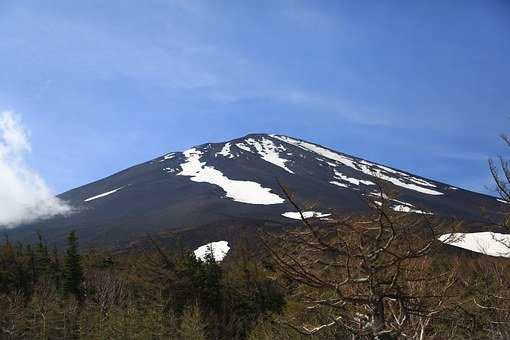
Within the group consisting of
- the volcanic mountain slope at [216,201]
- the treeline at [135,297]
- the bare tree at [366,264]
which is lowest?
the bare tree at [366,264]

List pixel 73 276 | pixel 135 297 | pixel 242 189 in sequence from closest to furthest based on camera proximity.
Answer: pixel 73 276 < pixel 135 297 < pixel 242 189

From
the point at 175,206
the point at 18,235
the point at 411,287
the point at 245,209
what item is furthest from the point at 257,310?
the point at 18,235

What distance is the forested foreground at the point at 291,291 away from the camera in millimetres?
3986

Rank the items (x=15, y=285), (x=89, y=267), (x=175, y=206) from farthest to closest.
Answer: (x=175, y=206), (x=89, y=267), (x=15, y=285)

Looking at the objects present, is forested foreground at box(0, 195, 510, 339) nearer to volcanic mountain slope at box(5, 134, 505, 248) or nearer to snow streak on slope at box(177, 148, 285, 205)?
volcanic mountain slope at box(5, 134, 505, 248)

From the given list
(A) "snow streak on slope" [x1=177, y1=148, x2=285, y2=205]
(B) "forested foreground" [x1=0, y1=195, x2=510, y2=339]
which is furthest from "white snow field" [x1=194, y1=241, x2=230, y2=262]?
(A) "snow streak on slope" [x1=177, y1=148, x2=285, y2=205]

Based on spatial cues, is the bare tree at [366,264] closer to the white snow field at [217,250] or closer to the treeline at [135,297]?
the treeline at [135,297]

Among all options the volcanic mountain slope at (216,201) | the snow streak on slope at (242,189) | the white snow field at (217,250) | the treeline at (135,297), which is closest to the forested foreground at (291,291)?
the treeline at (135,297)

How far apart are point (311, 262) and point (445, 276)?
1284 millimetres

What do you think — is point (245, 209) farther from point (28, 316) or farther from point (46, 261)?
point (28, 316)

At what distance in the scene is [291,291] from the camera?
18.6 feet

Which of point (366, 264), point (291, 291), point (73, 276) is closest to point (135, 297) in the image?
point (73, 276)

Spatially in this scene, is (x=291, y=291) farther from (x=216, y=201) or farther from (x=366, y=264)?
(x=216, y=201)

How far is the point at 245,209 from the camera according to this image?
14975 cm
